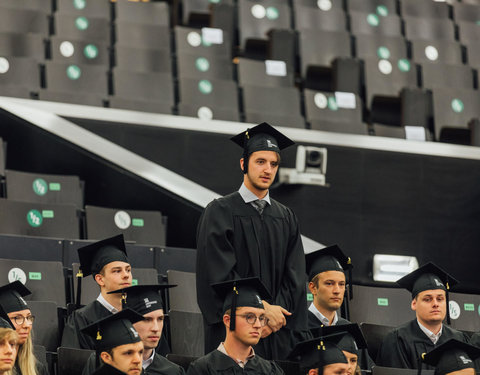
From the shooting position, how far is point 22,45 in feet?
27.5

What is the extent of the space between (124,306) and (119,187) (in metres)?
2.32

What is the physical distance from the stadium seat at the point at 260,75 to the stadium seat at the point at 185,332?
11.0 ft

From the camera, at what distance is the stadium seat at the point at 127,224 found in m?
6.92

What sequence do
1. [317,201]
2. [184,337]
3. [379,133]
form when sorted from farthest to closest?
[379,133] → [317,201] → [184,337]

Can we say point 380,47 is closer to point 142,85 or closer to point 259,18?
point 259,18

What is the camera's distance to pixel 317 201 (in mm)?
8141

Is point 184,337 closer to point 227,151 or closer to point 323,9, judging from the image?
point 227,151

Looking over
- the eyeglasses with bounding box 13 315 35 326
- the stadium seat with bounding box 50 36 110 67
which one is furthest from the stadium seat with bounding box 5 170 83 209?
the eyeglasses with bounding box 13 315 35 326

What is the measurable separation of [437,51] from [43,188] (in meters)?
4.07

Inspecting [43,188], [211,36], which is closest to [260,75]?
[211,36]

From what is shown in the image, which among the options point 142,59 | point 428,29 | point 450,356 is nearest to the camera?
point 450,356

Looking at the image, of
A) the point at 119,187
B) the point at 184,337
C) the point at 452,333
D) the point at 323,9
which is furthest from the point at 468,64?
the point at 184,337

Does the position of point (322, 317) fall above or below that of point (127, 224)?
below

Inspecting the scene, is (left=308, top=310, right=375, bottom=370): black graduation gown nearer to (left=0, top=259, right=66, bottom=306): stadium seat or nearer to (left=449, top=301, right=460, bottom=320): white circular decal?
(left=449, top=301, right=460, bottom=320): white circular decal
